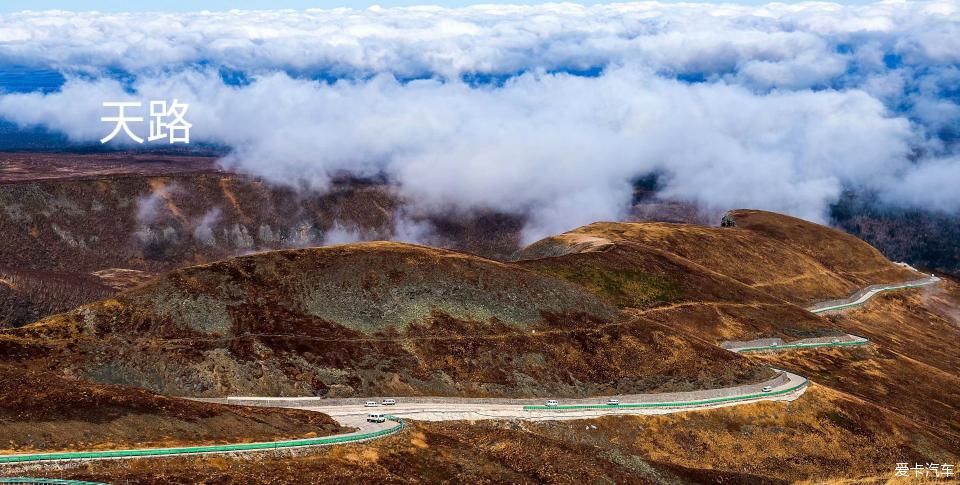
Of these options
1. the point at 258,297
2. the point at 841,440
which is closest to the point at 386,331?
the point at 258,297

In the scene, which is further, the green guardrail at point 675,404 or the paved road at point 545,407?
the green guardrail at point 675,404

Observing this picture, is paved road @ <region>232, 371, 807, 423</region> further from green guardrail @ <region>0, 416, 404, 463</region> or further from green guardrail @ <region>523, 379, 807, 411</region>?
green guardrail @ <region>0, 416, 404, 463</region>

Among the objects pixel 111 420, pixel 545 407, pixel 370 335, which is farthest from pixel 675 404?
pixel 111 420

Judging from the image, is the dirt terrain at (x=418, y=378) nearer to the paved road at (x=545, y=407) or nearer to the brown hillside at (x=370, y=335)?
the brown hillside at (x=370, y=335)

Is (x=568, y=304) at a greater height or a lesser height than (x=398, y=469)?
greater

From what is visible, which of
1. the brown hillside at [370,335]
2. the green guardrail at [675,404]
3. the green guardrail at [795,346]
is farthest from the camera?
the green guardrail at [795,346]

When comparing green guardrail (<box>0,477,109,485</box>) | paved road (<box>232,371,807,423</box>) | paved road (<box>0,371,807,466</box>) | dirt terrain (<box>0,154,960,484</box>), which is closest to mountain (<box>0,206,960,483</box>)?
dirt terrain (<box>0,154,960,484</box>)

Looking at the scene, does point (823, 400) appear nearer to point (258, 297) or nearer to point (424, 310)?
point (424, 310)

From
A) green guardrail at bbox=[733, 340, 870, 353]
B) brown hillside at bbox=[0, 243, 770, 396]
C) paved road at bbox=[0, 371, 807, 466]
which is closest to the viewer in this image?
paved road at bbox=[0, 371, 807, 466]

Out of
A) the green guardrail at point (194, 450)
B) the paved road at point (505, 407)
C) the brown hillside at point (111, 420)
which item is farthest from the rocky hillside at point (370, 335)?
the green guardrail at point (194, 450)
